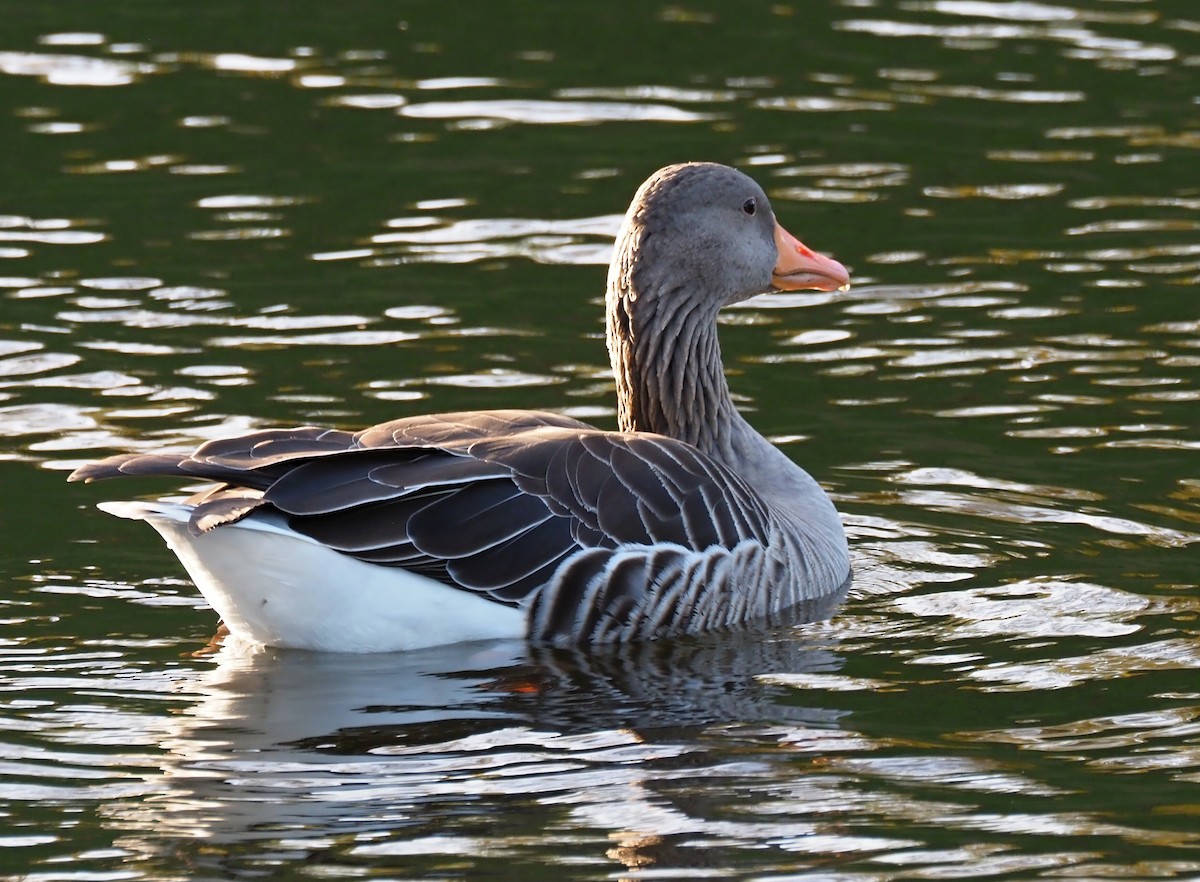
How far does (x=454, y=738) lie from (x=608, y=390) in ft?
15.6

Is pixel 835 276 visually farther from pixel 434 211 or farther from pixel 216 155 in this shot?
A: pixel 216 155

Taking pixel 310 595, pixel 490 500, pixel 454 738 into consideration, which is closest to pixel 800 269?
pixel 490 500

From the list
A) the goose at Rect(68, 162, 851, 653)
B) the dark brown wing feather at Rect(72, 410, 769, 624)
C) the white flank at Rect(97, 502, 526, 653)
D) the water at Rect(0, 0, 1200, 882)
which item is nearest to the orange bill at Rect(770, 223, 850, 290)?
the goose at Rect(68, 162, 851, 653)

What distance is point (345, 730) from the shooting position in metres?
8.26

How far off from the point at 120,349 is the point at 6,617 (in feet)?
12.5

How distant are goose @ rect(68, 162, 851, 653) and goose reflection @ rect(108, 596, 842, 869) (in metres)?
0.16

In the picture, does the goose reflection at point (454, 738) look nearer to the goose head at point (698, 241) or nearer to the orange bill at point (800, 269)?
the goose head at point (698, 241)

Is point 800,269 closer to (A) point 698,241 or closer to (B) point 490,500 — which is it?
(A) point 698,241

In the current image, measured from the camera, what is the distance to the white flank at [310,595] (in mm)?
8812

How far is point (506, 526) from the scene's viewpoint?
9.18 metres

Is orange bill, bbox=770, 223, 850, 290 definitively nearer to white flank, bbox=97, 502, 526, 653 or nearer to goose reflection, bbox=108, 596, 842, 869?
goose reflection, bbox=108, 596, 842, 869

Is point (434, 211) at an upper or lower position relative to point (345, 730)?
upper

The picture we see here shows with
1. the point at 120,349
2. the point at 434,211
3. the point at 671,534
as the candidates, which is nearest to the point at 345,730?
the point at 671,534

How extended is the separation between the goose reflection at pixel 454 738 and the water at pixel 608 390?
0.08 ft
